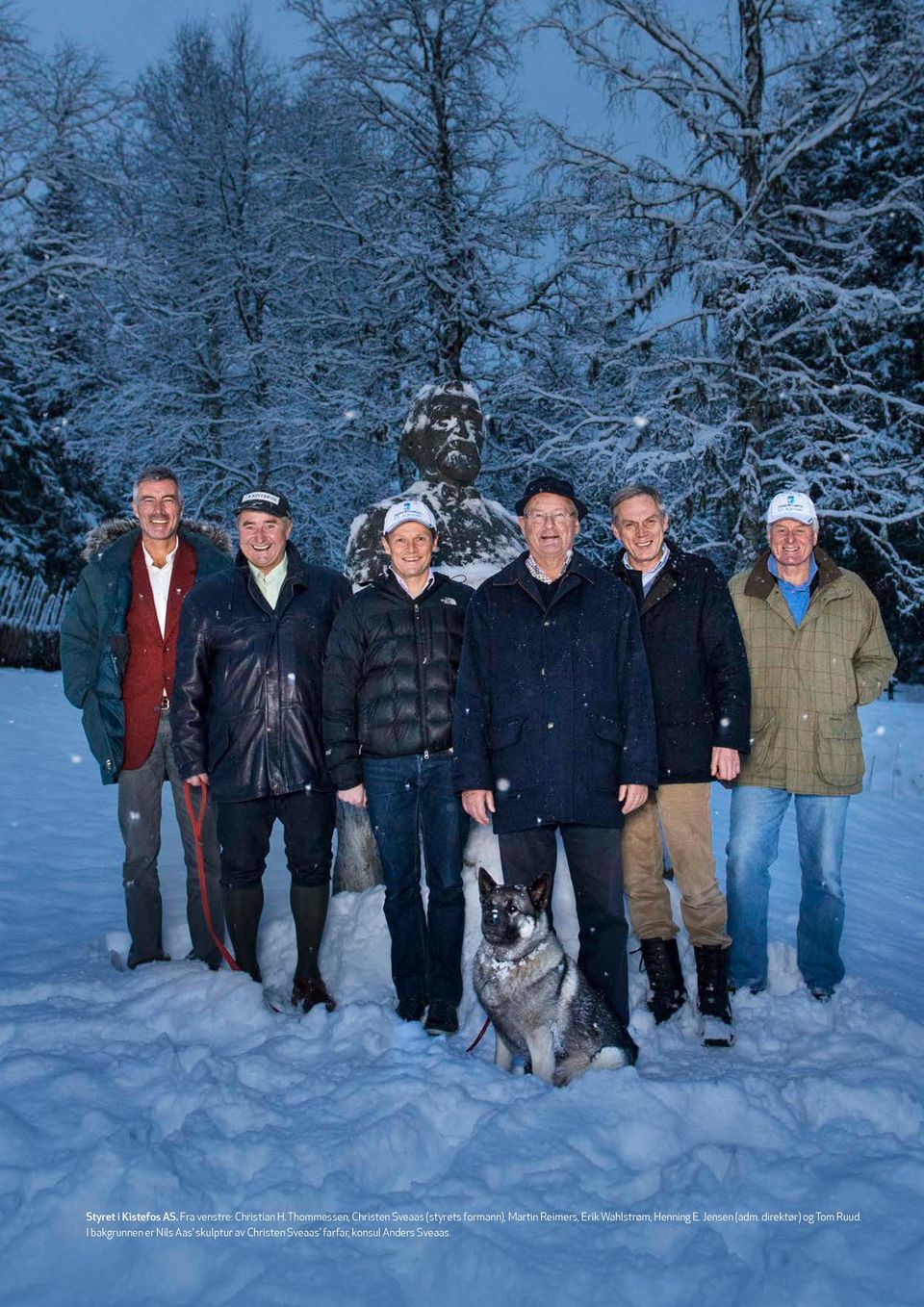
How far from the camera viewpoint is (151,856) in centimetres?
407

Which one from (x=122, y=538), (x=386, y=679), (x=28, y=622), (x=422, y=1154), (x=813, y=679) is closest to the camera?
(x=422, y=1154)

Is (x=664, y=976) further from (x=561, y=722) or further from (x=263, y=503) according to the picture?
(x=263, y=503)

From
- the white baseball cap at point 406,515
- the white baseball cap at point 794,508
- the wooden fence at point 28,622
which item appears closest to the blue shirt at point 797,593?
the white baseball cap at point 794,508

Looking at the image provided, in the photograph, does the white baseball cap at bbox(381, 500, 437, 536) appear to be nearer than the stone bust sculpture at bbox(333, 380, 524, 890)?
Yes

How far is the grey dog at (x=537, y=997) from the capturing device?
2988 mm

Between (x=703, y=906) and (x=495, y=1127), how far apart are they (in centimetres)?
143

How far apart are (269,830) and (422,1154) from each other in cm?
160

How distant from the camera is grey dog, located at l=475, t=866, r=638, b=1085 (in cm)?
299

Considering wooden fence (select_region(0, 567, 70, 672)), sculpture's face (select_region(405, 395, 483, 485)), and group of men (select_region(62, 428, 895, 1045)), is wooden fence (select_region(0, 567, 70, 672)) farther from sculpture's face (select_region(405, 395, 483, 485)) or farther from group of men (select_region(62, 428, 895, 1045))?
group of men (select_region(62, 428, 895, 1045))

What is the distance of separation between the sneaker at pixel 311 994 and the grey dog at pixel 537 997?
2.56 ft

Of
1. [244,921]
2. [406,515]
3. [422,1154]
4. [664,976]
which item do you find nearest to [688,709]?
[664,976]

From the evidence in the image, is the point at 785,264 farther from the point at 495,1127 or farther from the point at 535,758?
the point at 495,1127

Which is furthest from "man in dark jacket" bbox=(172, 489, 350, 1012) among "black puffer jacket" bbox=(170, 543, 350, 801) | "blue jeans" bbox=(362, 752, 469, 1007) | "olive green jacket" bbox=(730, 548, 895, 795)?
"olive green jacket" bbox=(730, 548, 895, 795)

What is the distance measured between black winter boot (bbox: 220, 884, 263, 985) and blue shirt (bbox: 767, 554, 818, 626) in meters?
2.61
